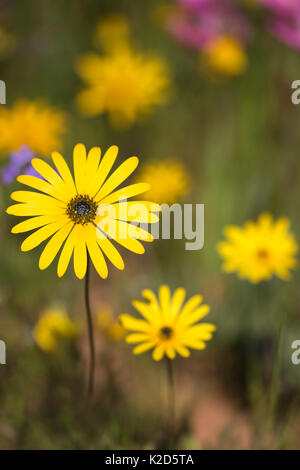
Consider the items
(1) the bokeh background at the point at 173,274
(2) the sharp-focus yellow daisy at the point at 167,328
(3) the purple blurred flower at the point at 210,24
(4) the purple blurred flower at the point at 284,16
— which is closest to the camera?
(2) the sharp-focus yellow daisy at the point at 167,328

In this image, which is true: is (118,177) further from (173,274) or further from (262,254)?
(173,274)

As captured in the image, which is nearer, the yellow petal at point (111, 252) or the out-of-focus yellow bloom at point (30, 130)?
the yellow petal at point (111, 252)

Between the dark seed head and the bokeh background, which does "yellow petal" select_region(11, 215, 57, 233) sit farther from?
the bokeh background

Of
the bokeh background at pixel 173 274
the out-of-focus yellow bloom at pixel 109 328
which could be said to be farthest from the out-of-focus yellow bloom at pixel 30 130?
the out-of-focus yellow bloom at pixel 109 328

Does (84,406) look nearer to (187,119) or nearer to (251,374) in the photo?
(251,374)

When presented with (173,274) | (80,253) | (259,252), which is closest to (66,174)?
(80,253)

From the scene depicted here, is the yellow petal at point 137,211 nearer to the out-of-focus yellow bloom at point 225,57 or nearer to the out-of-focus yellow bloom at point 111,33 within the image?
the out-of-focus yellow bloom at point 225,57

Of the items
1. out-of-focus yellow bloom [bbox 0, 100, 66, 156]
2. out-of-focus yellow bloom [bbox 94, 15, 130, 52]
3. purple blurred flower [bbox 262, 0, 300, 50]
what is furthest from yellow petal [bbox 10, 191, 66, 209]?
out-of-focus yellow bloom [bbox 94, 15, 130, 52]
